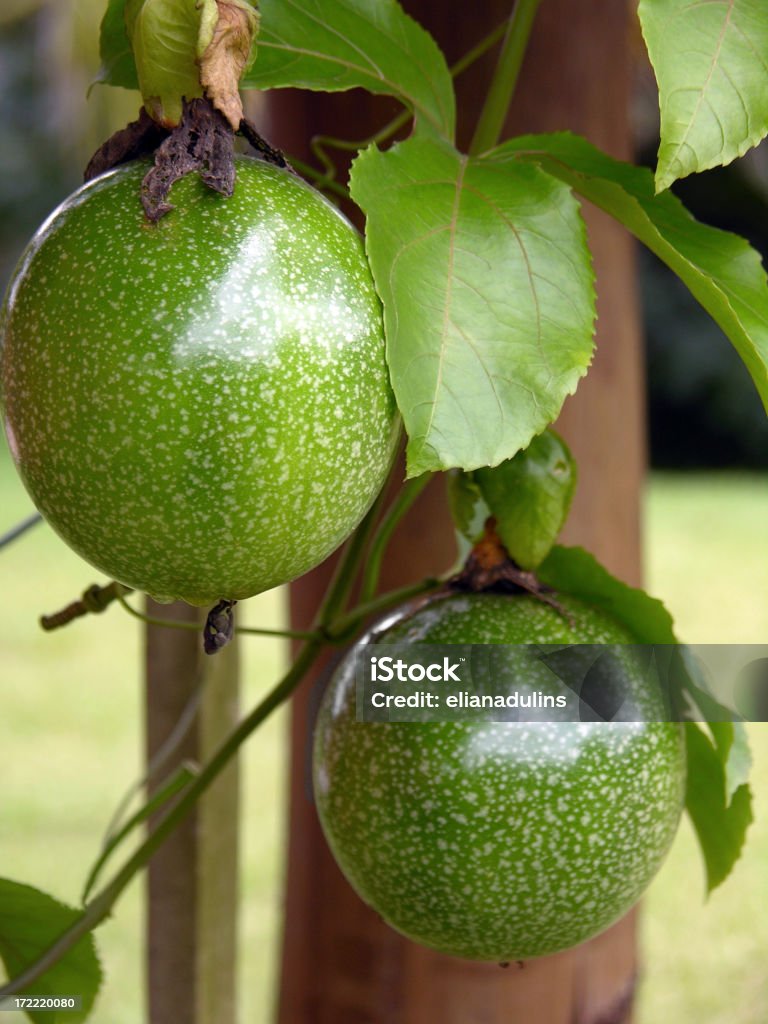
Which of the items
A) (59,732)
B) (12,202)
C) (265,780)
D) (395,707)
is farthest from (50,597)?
(12,202)

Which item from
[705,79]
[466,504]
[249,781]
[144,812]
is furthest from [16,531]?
[249,781]

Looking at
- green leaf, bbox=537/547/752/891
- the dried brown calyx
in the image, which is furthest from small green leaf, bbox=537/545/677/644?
the dried brown calyx

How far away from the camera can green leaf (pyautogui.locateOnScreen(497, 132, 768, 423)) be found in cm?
53

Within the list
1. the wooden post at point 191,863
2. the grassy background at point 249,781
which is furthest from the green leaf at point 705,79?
the grassy background at point 249,781

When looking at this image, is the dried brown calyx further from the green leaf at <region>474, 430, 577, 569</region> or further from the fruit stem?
the fruit stem

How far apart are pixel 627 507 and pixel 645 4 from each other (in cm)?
73

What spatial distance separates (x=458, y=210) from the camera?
0.54 meters

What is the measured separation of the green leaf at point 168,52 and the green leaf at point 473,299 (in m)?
0.08

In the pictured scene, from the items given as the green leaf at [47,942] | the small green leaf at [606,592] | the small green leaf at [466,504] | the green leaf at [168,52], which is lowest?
the green leaf at [47,942]

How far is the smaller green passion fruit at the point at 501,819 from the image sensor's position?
631 mm

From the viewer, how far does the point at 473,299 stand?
505 mm

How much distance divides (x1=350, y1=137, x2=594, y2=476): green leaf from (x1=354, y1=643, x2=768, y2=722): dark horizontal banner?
8.2 inches

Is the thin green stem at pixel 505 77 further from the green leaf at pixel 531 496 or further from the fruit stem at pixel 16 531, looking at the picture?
the fruit stem at pixel 16 531

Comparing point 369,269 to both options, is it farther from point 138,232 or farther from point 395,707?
point 395,707
